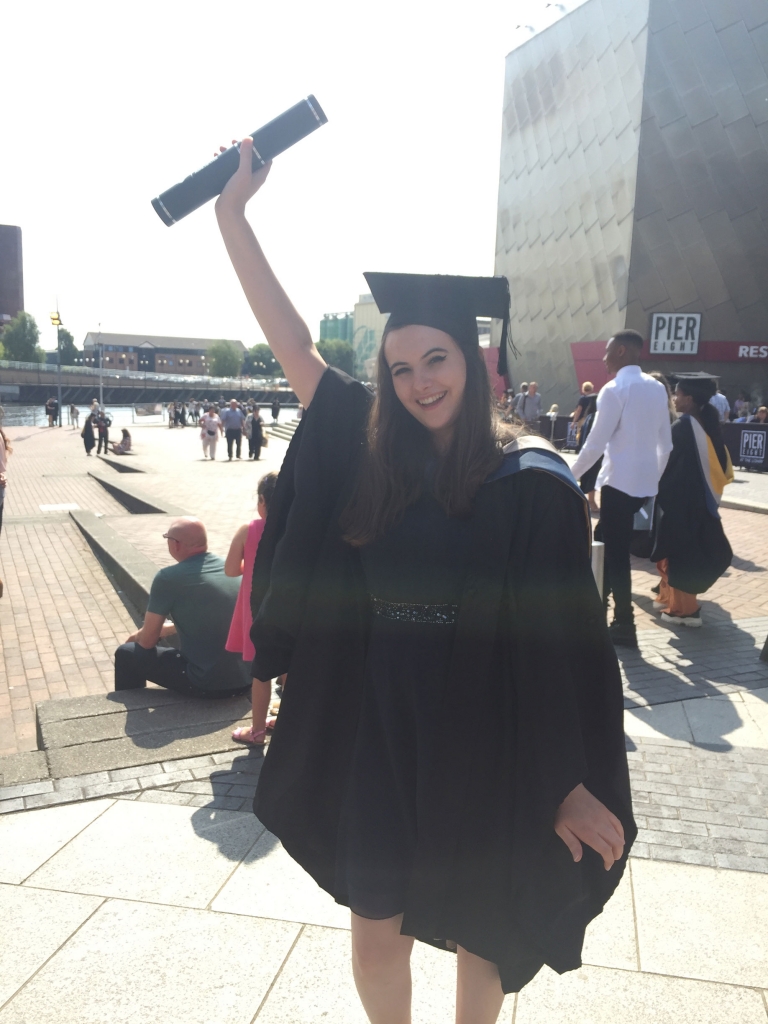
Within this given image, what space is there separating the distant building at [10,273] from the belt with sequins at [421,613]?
119m

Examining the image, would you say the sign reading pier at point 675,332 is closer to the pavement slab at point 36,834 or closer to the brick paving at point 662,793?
the brick paving at point 662,793

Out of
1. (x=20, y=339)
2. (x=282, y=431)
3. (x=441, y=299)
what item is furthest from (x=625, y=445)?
(x=20, y=339)

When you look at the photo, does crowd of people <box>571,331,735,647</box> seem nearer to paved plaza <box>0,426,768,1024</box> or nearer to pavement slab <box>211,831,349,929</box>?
paved plaza <box>0,426,768,1024</box>

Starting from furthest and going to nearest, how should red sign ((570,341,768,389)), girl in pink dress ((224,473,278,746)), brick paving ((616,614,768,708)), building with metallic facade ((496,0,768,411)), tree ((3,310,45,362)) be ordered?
tree ((3,310,45,362)), red sign ((570,341,768,389)), building with metallic facade ((496,0,768,411)), brick paving ((616,614,768,708)), girl in pink dress ((224,473,278,746))

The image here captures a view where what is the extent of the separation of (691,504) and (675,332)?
1038 inches

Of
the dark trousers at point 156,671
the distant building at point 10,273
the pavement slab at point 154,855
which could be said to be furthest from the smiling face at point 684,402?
the distant building at point 10,273

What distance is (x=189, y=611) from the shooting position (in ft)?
15.7

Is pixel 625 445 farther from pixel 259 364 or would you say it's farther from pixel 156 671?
pixel 259 364

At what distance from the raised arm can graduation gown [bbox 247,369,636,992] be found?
31cm

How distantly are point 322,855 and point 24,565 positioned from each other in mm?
9495

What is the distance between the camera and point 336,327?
15088 cm

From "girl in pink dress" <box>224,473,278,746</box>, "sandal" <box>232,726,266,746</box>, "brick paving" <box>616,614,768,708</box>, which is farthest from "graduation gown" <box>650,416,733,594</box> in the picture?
"sandal" <box>232,726,266,746</box>

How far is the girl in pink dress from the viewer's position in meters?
4.09

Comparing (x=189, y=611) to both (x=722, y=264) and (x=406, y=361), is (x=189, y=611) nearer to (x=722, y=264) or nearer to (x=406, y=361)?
(x=406, y=361)
